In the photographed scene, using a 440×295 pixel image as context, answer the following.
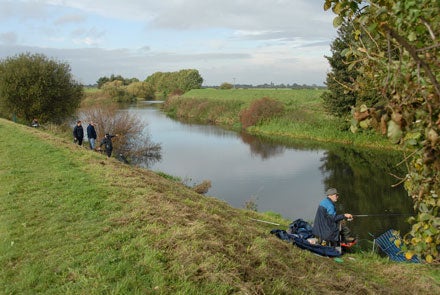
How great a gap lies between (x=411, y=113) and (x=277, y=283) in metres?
3.82

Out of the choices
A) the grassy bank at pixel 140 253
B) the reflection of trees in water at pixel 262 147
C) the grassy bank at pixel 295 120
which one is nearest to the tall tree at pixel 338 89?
the grassy bank at pixel 295 120

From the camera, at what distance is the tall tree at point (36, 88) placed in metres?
29.0

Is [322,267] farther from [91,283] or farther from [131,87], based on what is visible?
[131,87]

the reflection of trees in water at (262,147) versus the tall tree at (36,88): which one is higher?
the tall tree at (36,88)

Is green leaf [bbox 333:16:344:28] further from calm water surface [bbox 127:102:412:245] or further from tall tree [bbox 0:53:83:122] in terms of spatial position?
tall tree [bbox 0:53:83:122]

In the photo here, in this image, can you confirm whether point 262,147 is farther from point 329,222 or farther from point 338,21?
point 338,21

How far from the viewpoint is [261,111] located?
151 feet

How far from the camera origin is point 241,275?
17.8 ft

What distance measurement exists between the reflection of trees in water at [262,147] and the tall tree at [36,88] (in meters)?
15.8

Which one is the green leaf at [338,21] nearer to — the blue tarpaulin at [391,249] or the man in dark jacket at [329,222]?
the man in dark jacket at [329,222]

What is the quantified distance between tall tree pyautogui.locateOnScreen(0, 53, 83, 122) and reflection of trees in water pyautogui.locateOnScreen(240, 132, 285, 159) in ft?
51.9

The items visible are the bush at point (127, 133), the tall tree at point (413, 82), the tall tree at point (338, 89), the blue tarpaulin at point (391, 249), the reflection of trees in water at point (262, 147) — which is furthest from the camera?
the reflection of trees in water at point (262, 147)

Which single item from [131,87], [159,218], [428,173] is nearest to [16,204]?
[159,218]

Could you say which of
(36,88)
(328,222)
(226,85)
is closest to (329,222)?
(328,222)
